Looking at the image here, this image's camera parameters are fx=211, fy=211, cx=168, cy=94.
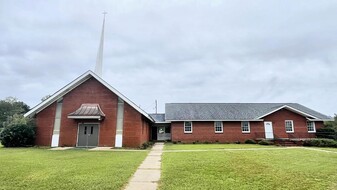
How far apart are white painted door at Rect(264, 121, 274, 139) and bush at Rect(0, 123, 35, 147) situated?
85.0 ft

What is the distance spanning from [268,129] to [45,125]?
25049 millimetres

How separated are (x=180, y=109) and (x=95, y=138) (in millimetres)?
13303

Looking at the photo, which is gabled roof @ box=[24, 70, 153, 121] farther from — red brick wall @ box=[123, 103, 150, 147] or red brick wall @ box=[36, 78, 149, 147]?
red brick wall @ box=[123, 103, 150, 147]

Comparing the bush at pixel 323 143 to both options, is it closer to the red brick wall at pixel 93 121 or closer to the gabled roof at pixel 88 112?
the red brick wall at pixel 93 121

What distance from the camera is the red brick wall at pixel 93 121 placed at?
64.0 feet

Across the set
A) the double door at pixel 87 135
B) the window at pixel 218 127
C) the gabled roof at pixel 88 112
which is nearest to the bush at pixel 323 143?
the window at pixel 218 127

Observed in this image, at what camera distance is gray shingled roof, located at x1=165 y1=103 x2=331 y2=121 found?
2681 cm

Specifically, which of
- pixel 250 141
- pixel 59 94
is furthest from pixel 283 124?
pixel 59 94

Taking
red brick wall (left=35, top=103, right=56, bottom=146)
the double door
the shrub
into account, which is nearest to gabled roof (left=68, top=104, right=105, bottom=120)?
the double door

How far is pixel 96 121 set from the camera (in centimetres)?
1978

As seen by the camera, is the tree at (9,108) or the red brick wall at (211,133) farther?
the tree at (9,108)

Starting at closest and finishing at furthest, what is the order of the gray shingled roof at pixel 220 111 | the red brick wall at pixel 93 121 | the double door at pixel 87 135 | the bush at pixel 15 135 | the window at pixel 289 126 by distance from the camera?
the bush at pixel 15 135, the red brick wall at pixel 93 121, the double door at pixel 87 135, the window at pixel 289 126, the gray shingled roof at pixel 220 111

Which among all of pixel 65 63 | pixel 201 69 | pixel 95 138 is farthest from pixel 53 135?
pixel 201 69

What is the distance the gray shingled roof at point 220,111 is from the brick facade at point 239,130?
29.7 inches
